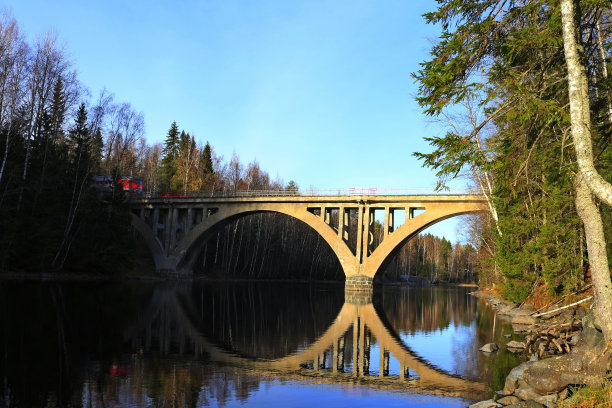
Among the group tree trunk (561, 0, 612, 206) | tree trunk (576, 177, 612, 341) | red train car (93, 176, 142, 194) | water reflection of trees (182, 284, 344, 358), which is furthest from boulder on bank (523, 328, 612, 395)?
red train car (93, 176, 142, 194)

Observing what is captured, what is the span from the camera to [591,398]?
7.36 m

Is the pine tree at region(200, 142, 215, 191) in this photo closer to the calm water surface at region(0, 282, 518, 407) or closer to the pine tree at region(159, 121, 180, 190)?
the pine tree at region(159, 121, 180, 190)

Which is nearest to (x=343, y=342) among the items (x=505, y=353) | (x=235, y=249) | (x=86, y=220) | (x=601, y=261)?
(x=505, y=353)

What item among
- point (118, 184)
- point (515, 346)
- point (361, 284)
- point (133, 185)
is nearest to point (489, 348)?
point (515, 346)

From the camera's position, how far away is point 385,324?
21969mm

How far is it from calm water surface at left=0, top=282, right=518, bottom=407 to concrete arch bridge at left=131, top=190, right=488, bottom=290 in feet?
64.8

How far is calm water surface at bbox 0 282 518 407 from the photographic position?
914cm

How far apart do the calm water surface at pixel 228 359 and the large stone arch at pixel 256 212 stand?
864 inches

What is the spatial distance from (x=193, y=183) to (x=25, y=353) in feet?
180

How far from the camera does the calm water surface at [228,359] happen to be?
30.0 feet

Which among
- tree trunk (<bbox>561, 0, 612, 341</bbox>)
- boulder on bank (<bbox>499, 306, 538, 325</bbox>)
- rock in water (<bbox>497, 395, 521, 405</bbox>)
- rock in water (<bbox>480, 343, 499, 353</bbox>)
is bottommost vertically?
rock in water (<bbox>497, 395, 521, 405</bbox>)

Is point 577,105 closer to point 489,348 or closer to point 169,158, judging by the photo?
point 489,348

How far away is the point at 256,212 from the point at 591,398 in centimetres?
4525

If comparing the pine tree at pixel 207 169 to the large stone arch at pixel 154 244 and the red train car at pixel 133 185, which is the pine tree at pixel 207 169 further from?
the large stone arch at pixel 154 244
